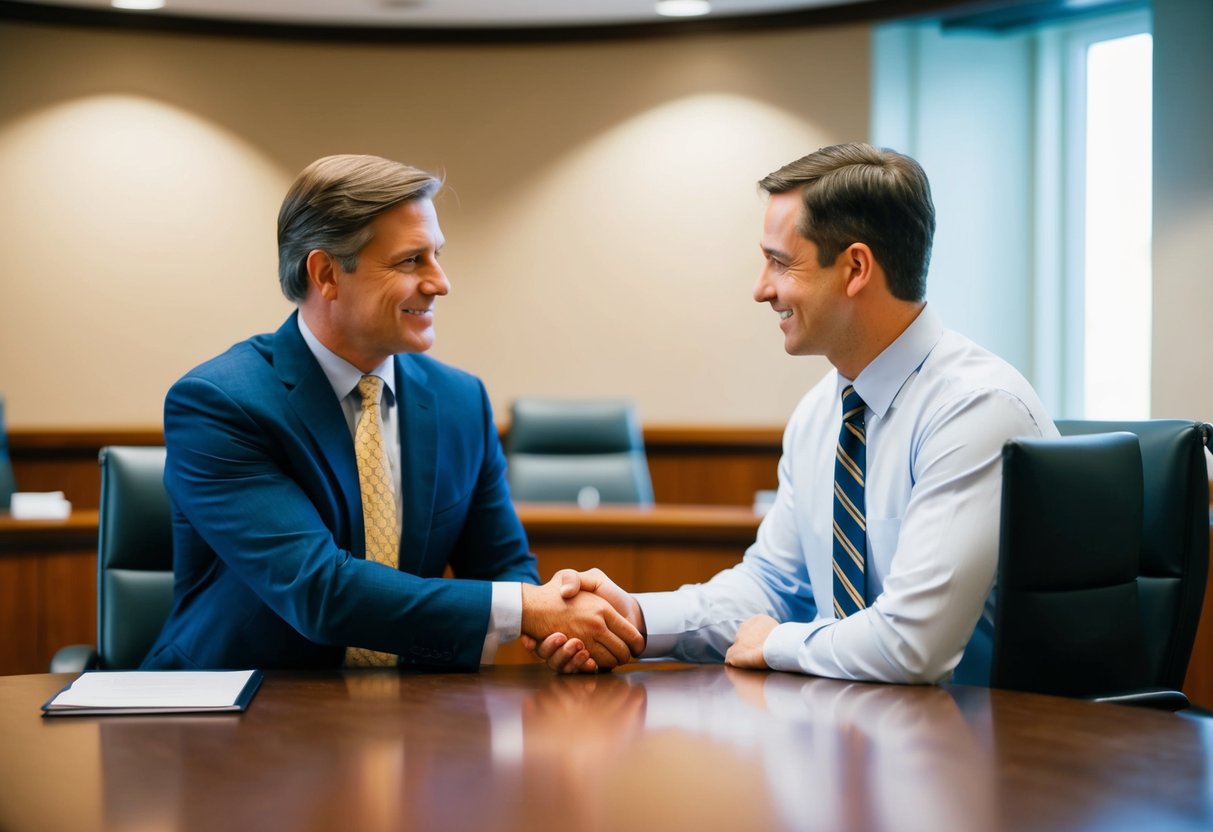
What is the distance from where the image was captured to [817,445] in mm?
2408

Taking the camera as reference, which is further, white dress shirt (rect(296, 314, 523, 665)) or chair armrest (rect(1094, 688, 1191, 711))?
white dress shirt (rect(296, 314, 523, 665))

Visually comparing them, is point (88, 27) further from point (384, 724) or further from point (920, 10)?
point (384, 724)

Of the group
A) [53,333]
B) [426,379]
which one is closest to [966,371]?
[426,379]

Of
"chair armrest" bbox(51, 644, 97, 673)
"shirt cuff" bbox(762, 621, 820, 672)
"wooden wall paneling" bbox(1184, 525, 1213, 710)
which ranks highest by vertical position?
"shirt cuff" bbox(762, 621, 820, 672)

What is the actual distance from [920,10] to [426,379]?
4112 mm

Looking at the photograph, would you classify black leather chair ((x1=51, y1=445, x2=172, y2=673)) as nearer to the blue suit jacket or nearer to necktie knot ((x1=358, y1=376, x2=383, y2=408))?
the blue suit jacket

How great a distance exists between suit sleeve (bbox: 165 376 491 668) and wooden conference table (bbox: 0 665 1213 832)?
0.63 feet

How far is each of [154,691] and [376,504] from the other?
24.5 inches

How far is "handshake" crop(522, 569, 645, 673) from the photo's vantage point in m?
2.07

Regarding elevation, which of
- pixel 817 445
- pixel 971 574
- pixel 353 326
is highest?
pixel 353 326

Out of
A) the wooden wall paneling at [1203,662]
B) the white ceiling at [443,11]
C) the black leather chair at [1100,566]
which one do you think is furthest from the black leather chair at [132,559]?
the white ceiling at [443,11]

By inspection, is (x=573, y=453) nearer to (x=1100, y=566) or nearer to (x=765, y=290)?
(x=765, y=290)

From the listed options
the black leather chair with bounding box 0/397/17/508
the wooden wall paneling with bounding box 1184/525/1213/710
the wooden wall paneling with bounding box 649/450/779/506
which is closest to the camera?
the wooden wall paneling with bounding box 1184/525/1213/710

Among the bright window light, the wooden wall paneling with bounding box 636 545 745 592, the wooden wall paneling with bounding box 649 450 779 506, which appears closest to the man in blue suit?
the wooden wall paneling with bounding box 636 545 745 592
